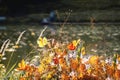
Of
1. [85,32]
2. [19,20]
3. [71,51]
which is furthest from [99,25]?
[71,51]

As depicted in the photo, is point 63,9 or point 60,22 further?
point 63,9

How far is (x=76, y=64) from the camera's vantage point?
4879mm

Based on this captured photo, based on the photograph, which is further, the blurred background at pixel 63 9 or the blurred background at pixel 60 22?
the blurred background at pixel 63 9

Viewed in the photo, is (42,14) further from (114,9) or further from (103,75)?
(103,75)

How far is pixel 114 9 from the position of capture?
1372 inches

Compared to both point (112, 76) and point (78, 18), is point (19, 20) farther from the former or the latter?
point (112, 76)

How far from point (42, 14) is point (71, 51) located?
28.9 meters

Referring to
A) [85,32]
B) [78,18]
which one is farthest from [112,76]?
[78,18]

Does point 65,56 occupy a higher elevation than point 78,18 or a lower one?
higher

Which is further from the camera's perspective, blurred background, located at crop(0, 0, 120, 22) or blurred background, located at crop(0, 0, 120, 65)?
blurred background, located at crop(0, 0, 120, 22)

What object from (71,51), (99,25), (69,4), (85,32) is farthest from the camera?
(69,4)

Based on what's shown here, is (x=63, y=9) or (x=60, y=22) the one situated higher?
(x=60, y=22)

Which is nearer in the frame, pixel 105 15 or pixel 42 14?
pixel 105 15

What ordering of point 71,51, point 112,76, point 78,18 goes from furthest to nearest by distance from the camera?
point 78,18, point 71,51, point 112,76
